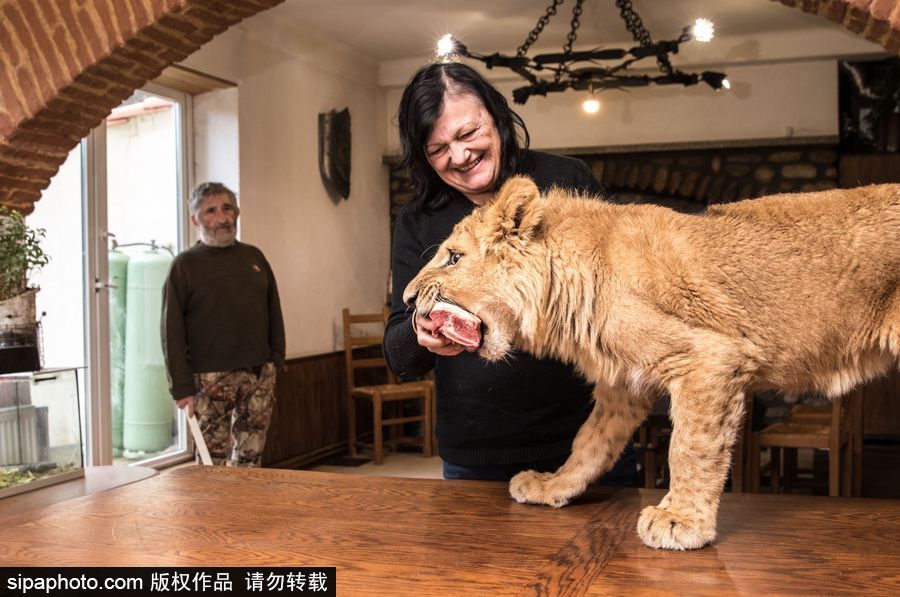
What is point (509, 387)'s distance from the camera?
2270 mm

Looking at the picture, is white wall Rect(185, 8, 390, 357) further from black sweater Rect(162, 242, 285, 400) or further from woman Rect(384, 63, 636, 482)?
woman Rect(384, 63, 636, 482)

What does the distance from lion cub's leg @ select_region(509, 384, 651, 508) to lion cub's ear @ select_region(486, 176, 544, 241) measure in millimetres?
396

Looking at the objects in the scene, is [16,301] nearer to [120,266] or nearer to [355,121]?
[120,266]

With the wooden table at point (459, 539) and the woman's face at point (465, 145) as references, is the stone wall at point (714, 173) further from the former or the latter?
the wooden table at point (459, 539)

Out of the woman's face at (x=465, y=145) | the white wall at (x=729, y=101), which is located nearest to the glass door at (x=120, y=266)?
the white wall at (x=729, y=101)

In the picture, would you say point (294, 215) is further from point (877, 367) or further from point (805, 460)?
point (877, 367)

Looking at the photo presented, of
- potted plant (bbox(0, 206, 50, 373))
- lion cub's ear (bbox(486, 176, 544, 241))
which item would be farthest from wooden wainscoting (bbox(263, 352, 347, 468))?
lion cub's ear (bbox(486, 176, 544, 241))

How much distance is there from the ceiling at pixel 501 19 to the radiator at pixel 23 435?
4.33 m

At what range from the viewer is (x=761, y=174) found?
786 cm

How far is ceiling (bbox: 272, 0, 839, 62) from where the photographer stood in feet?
21.9

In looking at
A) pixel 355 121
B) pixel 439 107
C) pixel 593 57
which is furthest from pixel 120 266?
pixel 439 107

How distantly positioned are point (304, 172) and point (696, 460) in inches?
238

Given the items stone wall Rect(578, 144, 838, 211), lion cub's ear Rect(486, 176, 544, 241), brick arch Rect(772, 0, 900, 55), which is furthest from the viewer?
stone wall Rect(578, 144, 838, 211)

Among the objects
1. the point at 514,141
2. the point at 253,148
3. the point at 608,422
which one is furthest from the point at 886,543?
the point at 253,148
